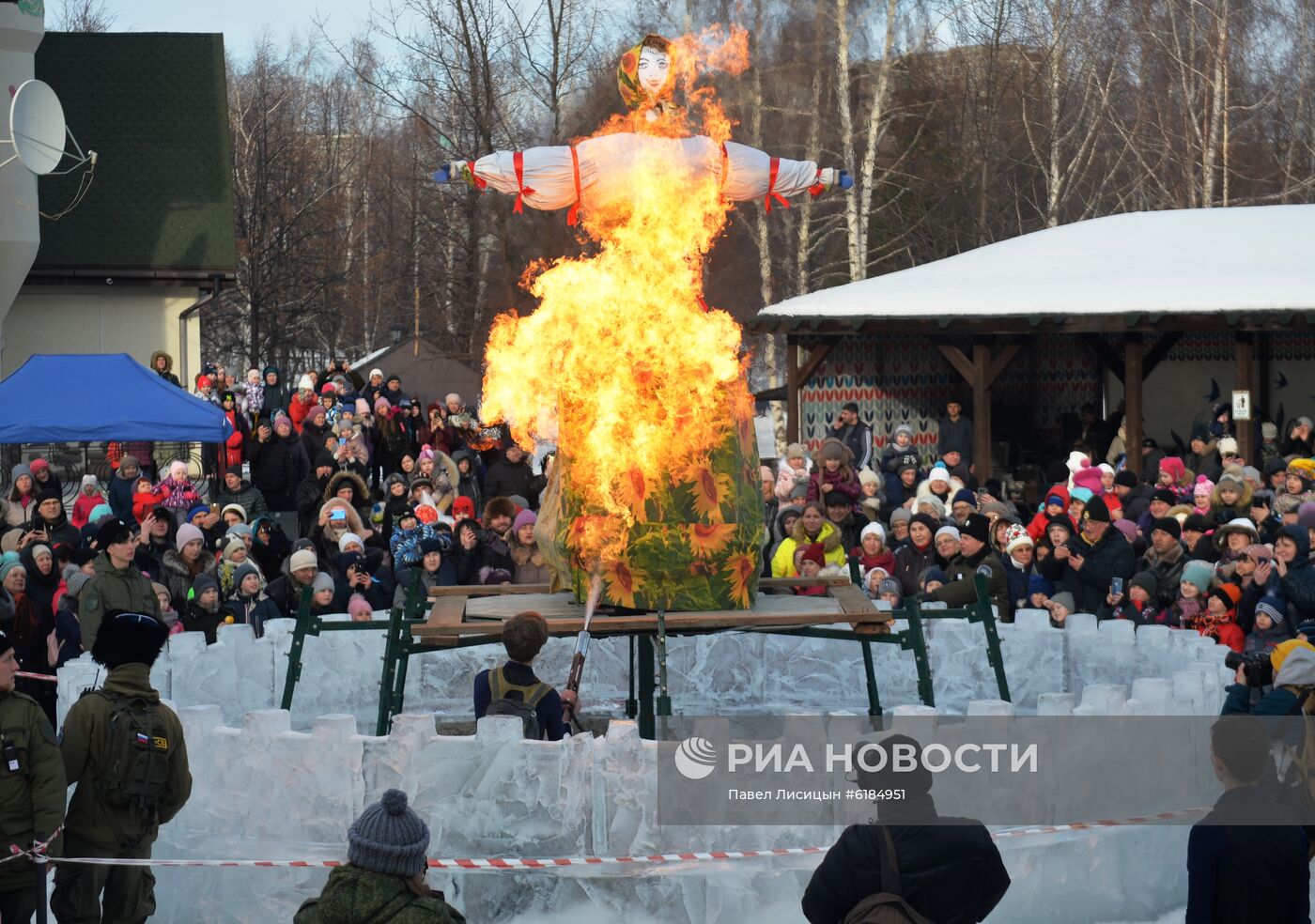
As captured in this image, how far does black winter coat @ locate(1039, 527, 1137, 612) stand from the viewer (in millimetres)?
12484

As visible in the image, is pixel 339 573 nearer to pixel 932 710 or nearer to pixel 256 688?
Result: pixel 256 688

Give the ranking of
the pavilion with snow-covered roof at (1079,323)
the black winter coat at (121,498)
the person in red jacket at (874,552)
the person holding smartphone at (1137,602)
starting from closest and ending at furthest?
the person holding smartphone at (1137,602), the person in red jacket at (874,552), the black winter coat at (121,498), the pavilion with snow-covered roof at (1079,323)

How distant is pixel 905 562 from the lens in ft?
42.1

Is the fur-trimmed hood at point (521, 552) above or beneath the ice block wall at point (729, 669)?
above

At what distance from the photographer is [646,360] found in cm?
875

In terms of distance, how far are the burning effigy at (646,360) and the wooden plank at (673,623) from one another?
0.21 m

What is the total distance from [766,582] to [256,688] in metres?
3.02

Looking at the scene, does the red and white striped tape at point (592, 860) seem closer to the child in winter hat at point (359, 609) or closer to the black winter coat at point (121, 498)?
the child in winter hat at point (359, 609)

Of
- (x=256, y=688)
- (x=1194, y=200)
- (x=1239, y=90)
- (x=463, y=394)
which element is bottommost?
(x=256, y=688)

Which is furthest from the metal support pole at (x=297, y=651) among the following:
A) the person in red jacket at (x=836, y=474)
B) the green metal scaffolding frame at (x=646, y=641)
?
the person in red jacket at (x=836, y=474)

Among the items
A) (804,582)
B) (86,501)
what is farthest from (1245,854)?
(86,501)

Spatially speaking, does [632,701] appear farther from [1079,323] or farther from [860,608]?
[1079,323]

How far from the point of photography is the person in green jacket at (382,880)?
5180 mm

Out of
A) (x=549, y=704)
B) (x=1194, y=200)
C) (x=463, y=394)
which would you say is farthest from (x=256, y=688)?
(x=1194, y=200)
